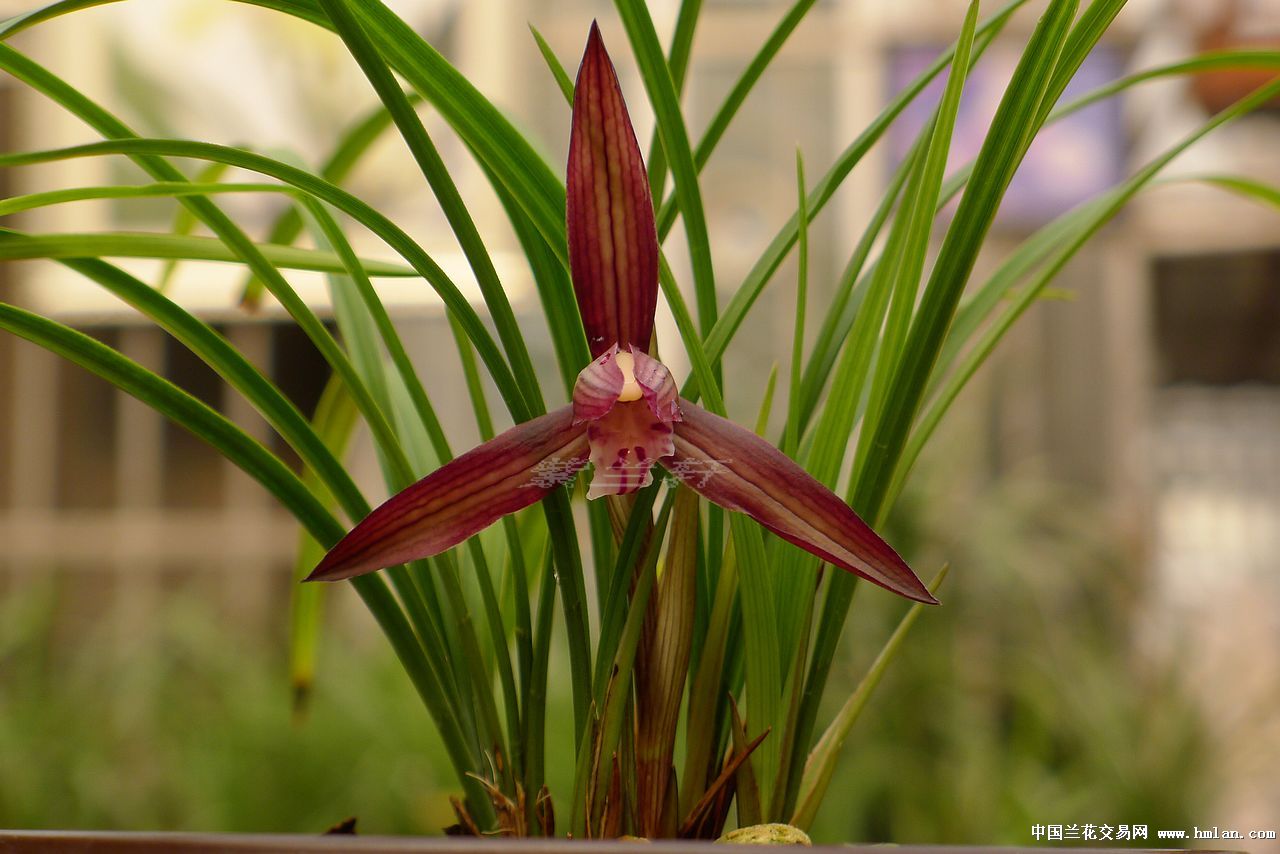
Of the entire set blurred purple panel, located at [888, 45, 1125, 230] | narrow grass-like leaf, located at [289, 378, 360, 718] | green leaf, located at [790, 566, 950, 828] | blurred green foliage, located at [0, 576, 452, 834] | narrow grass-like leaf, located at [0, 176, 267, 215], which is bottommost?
blurred green foliage, located at [0, 576, 452, 834]

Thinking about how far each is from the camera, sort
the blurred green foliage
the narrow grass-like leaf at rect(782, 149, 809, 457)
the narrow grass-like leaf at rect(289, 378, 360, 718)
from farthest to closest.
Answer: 1. the blurred green foliage
2. the narrow grass-like leaf at rect(289, 378, 360, 718)
3. the narrow grass-like leaf at rect(782, 149, 809, 457)

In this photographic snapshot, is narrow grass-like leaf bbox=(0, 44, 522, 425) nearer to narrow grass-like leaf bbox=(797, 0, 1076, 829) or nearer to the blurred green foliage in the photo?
narrow grass-like leaf bbox=(797, 0, 1076, 829)

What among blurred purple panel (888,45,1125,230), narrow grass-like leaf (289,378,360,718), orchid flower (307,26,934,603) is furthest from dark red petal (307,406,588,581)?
blurred purple panel (888,45,1125,230)

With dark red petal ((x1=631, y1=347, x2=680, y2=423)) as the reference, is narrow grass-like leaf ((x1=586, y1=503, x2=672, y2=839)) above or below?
below

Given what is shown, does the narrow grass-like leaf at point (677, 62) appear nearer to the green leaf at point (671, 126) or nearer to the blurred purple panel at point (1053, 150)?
the green leaf at point (671, 126)

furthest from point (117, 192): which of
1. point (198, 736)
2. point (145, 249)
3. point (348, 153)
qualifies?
point (198, 736)

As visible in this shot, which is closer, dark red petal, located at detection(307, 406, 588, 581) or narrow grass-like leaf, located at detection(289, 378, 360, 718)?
dark red petal, located at detection(307, 406, 588, 581)

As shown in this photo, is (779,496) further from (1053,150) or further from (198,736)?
(1053,150)

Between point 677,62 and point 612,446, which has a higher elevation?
point 677,62

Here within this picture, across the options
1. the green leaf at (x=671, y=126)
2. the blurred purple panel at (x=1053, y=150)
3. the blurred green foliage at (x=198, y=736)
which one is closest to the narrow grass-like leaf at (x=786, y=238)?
the green leaf at (x=671, y=126)
